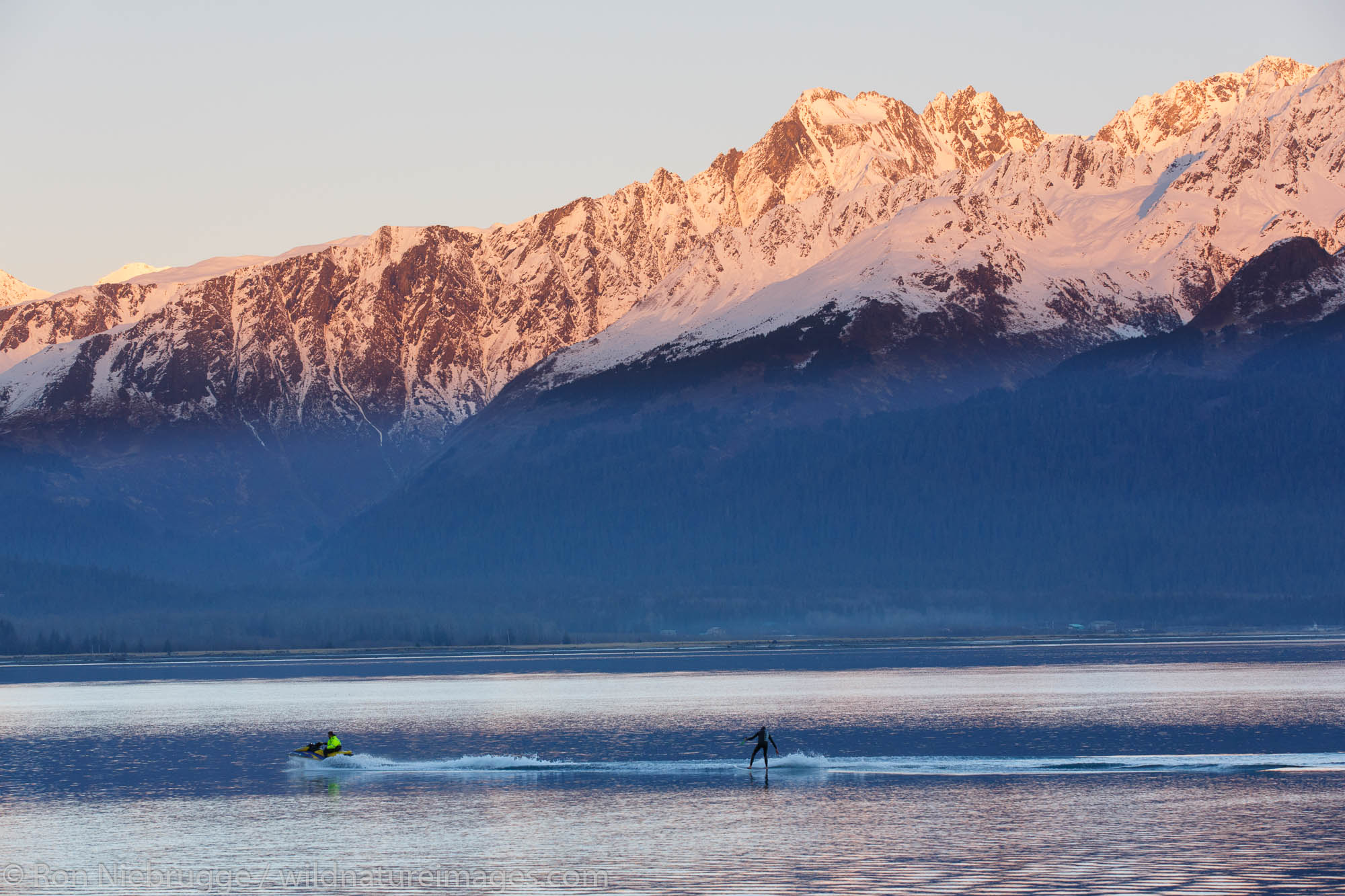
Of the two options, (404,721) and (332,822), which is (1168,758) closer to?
(332,822)

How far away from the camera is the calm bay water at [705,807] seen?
269 feet

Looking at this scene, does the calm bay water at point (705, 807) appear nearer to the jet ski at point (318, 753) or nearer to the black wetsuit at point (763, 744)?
the jet ski at point (318, 753)

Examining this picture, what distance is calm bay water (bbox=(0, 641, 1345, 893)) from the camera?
82.1 m

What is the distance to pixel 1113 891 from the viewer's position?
74.9m

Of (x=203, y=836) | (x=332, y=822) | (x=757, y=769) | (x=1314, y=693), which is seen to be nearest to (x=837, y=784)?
(x=757, y=769)

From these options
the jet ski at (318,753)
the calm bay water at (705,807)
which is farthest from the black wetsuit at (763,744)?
the jet ski at (318,753)

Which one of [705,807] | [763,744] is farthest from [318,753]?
[705,807]

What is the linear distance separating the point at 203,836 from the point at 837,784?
38.3 metres

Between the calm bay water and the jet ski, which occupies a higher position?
the jet ski

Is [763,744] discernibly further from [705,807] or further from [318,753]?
[318,753]

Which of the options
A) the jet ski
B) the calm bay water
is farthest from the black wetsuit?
the jet ski

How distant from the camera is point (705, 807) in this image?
105m

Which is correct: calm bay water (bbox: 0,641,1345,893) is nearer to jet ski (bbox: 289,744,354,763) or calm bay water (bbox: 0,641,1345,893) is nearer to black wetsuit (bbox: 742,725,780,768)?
jet ski (bbox: 289,744,354,763)

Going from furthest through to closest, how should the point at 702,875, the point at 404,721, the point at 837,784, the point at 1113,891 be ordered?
the point at 404,721
the point at 837,784
the point at 702,875
the point at 1113,891
